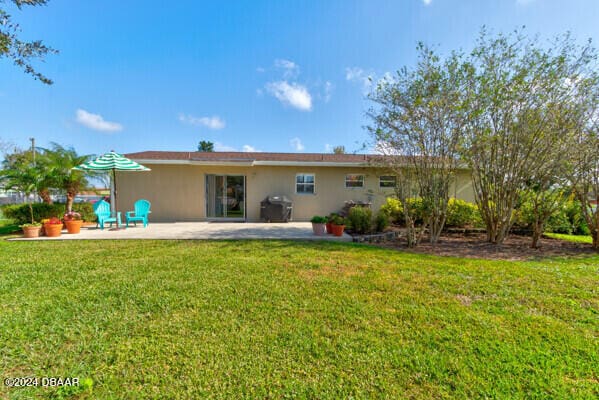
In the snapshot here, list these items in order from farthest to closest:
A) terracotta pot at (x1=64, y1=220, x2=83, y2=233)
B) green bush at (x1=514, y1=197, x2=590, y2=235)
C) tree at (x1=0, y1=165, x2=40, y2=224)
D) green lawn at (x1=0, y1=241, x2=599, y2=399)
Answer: tree at (x1=0, y1=165, x2=40, y2=224) < green bush at (x1=514, y1=197, x2=590, y2=235) < terracotta pot at (x1=64, y1=220, x2=83, y2=233) < green lawn at (x1=0, y1=241, x2=599, y2=399)

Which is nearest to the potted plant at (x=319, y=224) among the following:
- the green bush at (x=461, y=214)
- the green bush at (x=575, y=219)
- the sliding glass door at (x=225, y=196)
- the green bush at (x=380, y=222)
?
the green bush at (x=380, y=222)

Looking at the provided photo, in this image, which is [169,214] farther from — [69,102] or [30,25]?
[69,102]

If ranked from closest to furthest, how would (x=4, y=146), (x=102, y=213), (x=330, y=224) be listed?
(x=330, y=224) → (x=102, y=213) → (x=4, y=146)

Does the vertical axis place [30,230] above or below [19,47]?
below

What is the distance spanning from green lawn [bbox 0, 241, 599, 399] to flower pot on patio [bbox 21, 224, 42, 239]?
327cm

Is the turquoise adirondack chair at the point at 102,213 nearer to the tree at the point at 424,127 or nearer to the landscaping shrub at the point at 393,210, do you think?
the tree at the point at 424,127

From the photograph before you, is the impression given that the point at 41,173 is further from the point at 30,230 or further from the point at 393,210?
the point at 393,210

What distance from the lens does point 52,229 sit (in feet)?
23.4

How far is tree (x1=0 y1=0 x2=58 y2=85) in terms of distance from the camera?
3764mm

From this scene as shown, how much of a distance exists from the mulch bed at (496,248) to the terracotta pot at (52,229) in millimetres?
10157

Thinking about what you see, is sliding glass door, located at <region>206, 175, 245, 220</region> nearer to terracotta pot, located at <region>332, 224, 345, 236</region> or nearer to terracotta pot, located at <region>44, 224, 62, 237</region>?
terracotta pot, located at <region>44, 224, 62, 237</region>

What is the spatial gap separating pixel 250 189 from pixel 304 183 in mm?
2664

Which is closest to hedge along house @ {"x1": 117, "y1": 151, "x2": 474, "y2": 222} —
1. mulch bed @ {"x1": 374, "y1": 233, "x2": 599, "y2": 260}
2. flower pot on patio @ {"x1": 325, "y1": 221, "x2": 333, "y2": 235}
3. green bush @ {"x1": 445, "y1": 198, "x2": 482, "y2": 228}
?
green bush @ {"x1": 445, "y1": 198, "x2": 482, "y2": 228}

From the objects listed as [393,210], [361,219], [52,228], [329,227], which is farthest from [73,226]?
[393,210]
